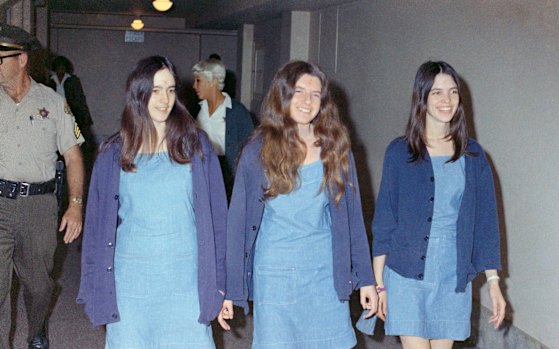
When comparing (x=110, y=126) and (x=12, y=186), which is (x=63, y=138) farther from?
→ (x=110, y=126)

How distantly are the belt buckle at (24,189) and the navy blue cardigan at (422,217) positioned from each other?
6.47 feet

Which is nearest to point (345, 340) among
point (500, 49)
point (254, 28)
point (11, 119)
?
point (11, 119)

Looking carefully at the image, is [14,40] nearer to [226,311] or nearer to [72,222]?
[72,222]

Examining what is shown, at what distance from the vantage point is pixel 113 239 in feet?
11.3

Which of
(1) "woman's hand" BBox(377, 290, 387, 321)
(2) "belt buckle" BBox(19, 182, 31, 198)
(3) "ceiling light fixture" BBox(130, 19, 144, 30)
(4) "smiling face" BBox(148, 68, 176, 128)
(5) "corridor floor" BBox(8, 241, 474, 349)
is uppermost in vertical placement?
(3) "ceiling light fixture" BBox(130, 19, 144, 30)

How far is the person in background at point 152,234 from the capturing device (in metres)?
3.41

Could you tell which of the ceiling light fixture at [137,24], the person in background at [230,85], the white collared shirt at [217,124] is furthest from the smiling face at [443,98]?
the ceiling light fixture at [137,24]

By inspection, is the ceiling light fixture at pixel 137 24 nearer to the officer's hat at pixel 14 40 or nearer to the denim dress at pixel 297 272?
the officer's hat at pixel 14 40

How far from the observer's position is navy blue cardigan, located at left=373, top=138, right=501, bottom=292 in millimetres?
3787

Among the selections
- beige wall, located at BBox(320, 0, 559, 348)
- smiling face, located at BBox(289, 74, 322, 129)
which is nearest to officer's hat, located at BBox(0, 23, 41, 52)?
smiling face, located at BBox(289, 74, 322, 129)

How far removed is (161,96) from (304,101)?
0.57 meters

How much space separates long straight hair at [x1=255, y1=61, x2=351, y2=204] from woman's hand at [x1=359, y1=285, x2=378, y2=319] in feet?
1.36

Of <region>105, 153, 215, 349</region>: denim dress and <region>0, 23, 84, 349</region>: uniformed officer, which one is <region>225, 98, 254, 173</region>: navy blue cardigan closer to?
<region>0, 23, 84, 349</region>: uniformed officer

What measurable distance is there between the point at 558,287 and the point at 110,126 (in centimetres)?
1650
